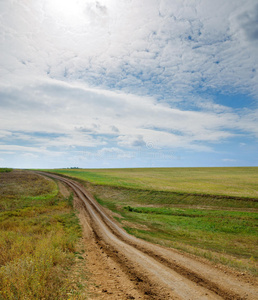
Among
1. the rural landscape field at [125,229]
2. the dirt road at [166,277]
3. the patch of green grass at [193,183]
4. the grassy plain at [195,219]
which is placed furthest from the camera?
the patch of green grass at [193,183]

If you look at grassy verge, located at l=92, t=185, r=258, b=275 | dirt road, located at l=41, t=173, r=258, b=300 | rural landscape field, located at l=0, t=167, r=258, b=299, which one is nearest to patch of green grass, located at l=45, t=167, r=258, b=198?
rural landscape field, located at l=0, t=167, r=258, b=299

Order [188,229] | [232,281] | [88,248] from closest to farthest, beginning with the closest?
[232,281] → [88,248] → [188,229]

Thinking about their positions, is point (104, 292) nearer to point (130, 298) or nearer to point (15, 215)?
point (130, 298)

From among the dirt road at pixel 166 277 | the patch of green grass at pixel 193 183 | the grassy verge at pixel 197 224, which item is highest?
the patch of green grass at pixel 193 183

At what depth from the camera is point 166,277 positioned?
1059cm

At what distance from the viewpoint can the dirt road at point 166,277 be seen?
29.2 feet

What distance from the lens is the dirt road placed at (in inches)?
350

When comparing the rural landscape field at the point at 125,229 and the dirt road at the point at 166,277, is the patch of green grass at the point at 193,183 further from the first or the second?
the dirt road at the point at 166,277

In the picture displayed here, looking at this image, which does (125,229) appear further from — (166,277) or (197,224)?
(166,277)

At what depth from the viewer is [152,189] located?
51312 mm

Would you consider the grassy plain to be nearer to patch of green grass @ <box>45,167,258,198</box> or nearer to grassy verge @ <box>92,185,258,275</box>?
grassy verge @ <box>92,185,258,275</box>

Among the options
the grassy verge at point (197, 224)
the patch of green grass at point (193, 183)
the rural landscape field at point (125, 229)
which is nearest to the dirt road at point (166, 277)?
the rural landscape field at point (125, 229)

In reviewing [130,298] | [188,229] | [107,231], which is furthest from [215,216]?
[130,298]

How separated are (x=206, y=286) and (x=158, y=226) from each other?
1917cm
